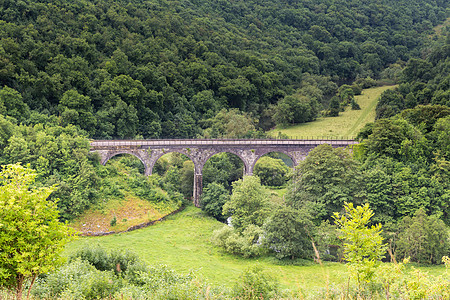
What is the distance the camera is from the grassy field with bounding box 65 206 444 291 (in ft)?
99.1

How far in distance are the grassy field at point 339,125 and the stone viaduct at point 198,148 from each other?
46.6 feet

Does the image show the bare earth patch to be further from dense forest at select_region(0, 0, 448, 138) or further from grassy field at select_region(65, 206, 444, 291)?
dense forest at select_region(0, 0, 448, 138)

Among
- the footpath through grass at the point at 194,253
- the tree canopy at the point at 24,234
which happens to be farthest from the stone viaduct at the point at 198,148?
the tree canopy at the point at 24,234

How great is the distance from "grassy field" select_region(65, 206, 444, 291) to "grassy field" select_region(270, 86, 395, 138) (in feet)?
111

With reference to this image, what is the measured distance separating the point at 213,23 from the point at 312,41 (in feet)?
107

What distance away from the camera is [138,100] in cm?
6506

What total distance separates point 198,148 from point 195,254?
19.6 m

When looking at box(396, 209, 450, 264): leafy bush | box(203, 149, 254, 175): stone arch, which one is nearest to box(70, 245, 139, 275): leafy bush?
box(396, 209, 450, 264): leafy bush

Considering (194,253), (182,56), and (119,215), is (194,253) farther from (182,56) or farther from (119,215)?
(182,56)

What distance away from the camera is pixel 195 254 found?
120 feet

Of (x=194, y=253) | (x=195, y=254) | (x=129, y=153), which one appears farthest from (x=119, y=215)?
(x=195, y=254)

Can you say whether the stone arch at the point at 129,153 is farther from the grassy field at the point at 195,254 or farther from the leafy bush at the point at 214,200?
the leafy bush at the point at 214,200

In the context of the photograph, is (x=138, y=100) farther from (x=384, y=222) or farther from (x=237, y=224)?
(x=384, y=222)

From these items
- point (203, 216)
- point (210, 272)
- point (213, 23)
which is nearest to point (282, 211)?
point (210, 272)
